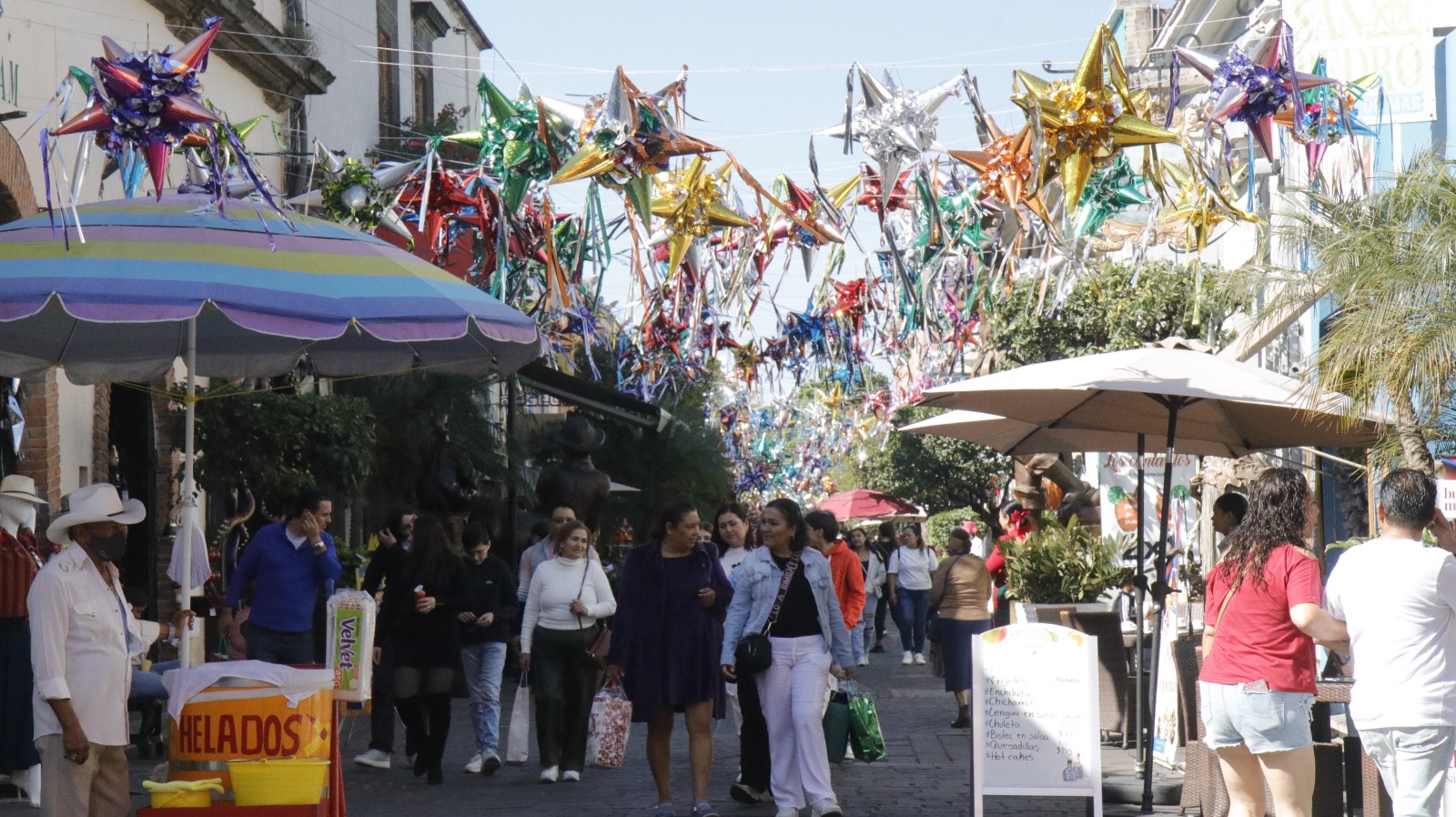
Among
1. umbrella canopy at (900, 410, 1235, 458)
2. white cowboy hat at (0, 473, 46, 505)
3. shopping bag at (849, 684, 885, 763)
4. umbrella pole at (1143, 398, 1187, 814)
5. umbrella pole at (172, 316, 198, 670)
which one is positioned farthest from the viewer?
umbrella canopy at (900, 410, 1235, 458)

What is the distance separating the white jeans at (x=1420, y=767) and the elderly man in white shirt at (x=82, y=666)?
4916 millimetres

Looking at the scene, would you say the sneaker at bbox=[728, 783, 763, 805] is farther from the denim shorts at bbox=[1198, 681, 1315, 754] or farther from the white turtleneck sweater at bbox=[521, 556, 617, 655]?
the denim shorts at bbox=[1198, 681, 1315, 754]

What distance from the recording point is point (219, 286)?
6492 mm

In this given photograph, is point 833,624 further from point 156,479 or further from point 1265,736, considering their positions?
point 156,479

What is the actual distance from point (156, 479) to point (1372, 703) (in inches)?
445

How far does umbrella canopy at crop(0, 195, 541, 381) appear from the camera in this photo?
641cm

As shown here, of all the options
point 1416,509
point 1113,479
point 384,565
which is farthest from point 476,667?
point 1113,479

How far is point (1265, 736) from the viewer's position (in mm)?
6488

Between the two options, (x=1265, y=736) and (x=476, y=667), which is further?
(x=476, y=667)

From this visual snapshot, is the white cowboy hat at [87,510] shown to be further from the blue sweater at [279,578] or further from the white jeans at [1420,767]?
the white jeans at [1420,767]

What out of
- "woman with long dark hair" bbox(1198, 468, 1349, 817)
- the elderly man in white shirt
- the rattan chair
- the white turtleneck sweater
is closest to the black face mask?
the elderly man in white shirt

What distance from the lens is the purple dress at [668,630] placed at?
8.83m

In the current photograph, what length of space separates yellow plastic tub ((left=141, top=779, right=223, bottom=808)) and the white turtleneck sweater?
420cm

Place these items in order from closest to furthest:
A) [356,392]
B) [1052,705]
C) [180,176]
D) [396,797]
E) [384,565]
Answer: [1052,705], [396,797], [384,565], [180,176], [356,392]
